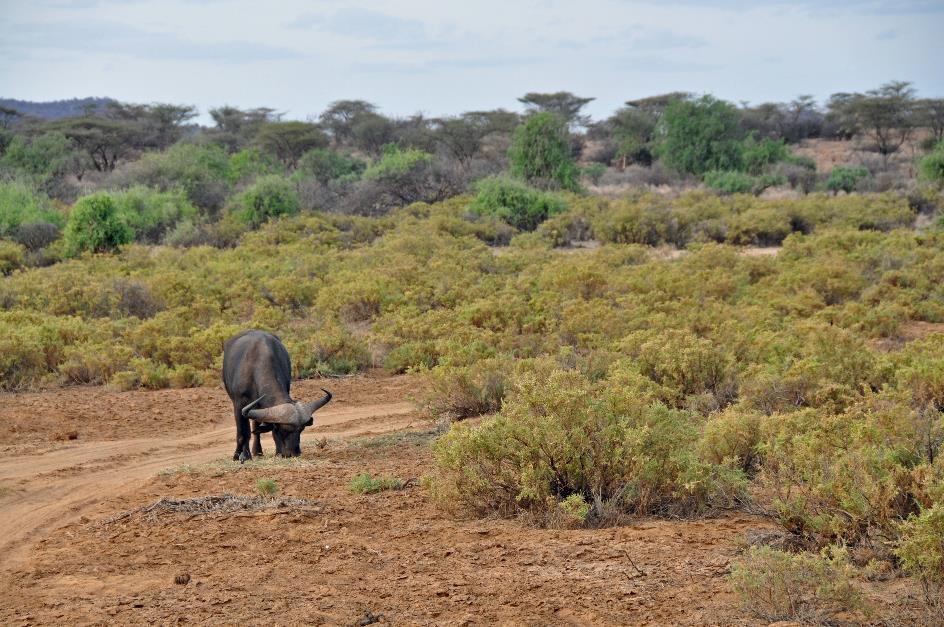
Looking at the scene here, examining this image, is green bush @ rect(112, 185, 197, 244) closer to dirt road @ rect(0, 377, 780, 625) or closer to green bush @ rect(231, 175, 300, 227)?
green bush @ rect(231, 175, 300, 227)

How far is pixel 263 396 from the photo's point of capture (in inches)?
404

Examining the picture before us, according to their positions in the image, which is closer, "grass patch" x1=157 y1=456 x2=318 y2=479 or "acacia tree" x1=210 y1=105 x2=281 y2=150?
"grass patch" x1=157 y1=456 x2=318 y2=479

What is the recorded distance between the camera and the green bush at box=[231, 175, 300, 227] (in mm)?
30703

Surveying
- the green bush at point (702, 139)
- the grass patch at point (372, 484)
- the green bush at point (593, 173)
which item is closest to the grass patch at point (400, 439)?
the grass patch at point (372, 484)

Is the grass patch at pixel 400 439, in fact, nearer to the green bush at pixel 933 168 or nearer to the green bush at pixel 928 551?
the green bush at pixel 928 551

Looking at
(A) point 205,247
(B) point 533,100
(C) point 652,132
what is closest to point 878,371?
(A) point 205,247

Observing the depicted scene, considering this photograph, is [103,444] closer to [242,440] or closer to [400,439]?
[242,440]

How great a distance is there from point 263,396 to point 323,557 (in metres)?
3.98

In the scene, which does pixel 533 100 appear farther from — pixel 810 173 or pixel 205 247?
pixel 205 247

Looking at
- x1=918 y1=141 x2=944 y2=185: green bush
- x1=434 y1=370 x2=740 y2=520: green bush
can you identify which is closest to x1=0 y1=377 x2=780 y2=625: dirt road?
x1=434 y1=370 x2=740 y2=520: green bush

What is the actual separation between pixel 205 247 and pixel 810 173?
24.3 metres

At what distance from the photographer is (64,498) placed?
347 inches

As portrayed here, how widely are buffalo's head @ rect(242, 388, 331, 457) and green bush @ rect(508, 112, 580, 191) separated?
26.9 m

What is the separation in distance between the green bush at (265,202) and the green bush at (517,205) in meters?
5.76
